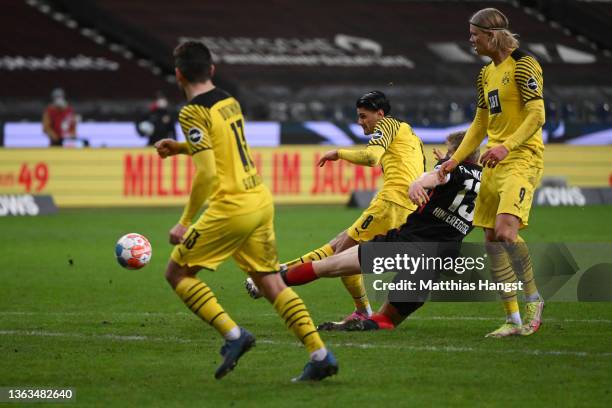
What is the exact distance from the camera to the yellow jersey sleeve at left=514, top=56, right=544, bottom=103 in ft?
28.6

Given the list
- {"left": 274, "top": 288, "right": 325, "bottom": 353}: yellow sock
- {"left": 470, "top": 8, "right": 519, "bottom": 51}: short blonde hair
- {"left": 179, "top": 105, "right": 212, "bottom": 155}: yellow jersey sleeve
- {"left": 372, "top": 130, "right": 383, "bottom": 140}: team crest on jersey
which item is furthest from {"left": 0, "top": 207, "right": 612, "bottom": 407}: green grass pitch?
{"left": 470, "top": 8, "right": 519, "bottom": 51}: short blonde hair

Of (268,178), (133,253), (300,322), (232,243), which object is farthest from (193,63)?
(268,178)

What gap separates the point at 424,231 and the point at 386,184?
745 mm

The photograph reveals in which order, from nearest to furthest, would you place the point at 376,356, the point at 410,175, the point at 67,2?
the point at 376,356
the point at 410,175
the point at 67,2

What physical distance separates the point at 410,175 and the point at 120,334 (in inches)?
105

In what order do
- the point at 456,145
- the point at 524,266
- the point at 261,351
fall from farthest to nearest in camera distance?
the point at 456,145
the point at 524,266
the point at 261,351

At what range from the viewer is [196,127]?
682 cm

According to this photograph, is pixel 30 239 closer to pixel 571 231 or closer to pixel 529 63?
pixel 571 231

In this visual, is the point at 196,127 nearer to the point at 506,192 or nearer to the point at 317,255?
the point at 506,192

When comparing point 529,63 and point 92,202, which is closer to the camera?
point 529,63

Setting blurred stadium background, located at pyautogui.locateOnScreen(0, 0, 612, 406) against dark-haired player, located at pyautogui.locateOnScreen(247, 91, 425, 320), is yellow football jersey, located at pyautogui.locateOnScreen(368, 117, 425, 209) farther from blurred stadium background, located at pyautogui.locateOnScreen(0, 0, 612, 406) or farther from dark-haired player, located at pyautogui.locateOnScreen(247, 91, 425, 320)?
blurred stadium background, located at pyautogui.locateOnScreen(0, 0, 612, 406)

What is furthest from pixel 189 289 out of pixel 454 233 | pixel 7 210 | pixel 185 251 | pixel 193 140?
pixel 7 210

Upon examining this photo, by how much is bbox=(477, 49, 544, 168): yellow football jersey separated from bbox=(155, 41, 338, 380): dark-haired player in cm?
257

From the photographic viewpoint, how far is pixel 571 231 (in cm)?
1786
